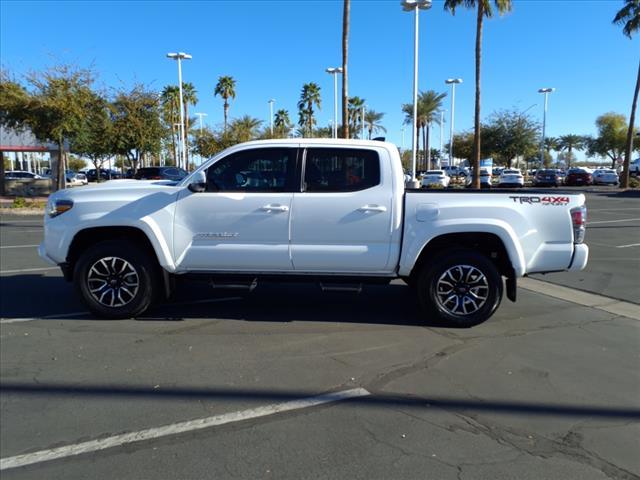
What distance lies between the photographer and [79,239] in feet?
18.4

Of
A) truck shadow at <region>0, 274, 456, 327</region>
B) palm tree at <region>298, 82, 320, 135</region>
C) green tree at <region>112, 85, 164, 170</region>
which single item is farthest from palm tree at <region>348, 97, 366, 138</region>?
truck shadow at <region>0, 274, 456, 327</region>

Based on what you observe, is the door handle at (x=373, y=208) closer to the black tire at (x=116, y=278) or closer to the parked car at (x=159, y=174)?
the black tire at (x=116, y=278)

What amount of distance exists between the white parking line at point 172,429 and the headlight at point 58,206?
3.16 metres

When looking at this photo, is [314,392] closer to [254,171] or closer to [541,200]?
[254,171]

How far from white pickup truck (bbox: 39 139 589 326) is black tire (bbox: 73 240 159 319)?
12 mm

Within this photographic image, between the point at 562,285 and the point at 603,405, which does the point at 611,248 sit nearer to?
the point at 562,285

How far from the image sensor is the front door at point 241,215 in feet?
17.6

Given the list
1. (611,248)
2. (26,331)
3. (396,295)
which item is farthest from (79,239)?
(611,248)

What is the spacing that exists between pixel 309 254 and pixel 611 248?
28.5ft

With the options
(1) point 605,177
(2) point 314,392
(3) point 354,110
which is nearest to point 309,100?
(3) point 354,110

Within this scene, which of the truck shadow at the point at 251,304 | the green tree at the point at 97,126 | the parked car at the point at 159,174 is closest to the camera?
the truck shadow at the point at 251,304

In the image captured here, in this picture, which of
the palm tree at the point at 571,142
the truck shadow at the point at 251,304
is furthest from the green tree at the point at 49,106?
the palm tree at the point at 571,142

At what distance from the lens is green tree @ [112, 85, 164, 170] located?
2511 cm

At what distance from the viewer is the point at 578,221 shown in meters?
5.29
